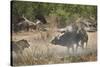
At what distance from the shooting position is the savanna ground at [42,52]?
2.30 meters

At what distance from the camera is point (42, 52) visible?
2.38 m

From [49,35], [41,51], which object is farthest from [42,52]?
[49,35]

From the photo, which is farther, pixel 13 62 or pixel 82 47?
pixel 82 47

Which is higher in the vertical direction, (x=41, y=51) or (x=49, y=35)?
(x=49, y=35)

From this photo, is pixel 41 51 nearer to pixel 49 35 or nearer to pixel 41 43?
pixel 41 43

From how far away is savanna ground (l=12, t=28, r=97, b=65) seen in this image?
7.54 feet

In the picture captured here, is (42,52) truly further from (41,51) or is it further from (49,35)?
(49,35)

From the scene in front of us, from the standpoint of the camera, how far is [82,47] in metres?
2.56
